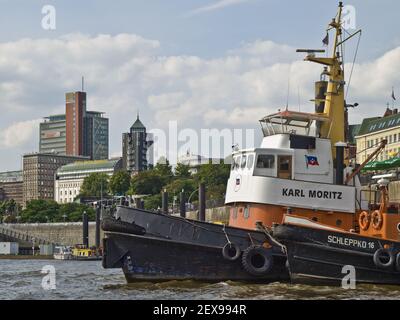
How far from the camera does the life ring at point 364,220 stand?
92.0 ft

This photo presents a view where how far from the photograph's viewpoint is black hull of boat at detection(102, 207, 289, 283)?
27859 mm

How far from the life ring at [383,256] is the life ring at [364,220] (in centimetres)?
157

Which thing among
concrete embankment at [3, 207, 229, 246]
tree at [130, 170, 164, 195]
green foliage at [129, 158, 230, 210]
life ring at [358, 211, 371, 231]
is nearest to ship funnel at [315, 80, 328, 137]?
life ring at [358, 211, 371, 231]

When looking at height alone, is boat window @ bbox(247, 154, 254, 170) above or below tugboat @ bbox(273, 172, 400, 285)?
above

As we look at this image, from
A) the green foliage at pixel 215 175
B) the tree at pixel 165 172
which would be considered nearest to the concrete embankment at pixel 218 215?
the green foliage at pixel 215 175

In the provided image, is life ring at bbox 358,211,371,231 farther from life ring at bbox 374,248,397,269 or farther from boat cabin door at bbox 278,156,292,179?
boat cabin door at bbox 278,156,292,179

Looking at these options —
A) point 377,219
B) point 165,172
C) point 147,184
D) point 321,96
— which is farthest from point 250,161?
point 165,172

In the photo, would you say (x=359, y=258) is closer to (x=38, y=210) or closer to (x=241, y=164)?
(x=241, y=164)

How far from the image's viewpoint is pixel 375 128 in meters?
112

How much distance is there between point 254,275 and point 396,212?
4.88 meters

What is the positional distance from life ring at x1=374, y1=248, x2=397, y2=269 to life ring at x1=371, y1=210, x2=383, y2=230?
1.19 m

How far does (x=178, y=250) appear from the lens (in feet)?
92.0

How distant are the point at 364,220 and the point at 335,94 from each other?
483 cm
